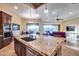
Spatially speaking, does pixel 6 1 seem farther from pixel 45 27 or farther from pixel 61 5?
pixel 61 5

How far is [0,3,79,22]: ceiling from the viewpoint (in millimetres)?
2109

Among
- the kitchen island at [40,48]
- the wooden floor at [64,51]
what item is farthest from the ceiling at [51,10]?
the wooden floor at [64,51]

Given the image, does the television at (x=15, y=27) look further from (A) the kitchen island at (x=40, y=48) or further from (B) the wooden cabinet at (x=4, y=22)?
(A) the kitchen island at (x=40, y=48)

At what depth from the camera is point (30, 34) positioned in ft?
7.46

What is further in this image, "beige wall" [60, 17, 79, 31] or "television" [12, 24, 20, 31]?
"television" [12, 24, 20, 31]

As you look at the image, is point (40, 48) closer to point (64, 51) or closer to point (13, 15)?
point (64, 51)

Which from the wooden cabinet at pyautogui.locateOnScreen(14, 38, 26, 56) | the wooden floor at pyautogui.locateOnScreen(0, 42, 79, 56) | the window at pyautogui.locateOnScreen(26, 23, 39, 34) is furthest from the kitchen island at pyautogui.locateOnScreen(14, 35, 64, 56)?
the window at pyautogui.locateOnScreen(26, 23, 39, 34)

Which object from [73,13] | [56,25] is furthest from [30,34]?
[73,13]

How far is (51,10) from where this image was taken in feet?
7.25

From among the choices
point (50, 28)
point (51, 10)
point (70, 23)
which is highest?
point (51, 10)

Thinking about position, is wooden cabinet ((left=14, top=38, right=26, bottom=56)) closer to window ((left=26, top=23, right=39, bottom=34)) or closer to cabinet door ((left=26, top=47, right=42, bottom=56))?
cabinet door ((left=26, top=47, right=42, bottom=56))

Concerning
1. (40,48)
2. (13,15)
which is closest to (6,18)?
(13,15)

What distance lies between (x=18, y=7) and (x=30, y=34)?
2.05 feet

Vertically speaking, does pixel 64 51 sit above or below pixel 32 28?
below
